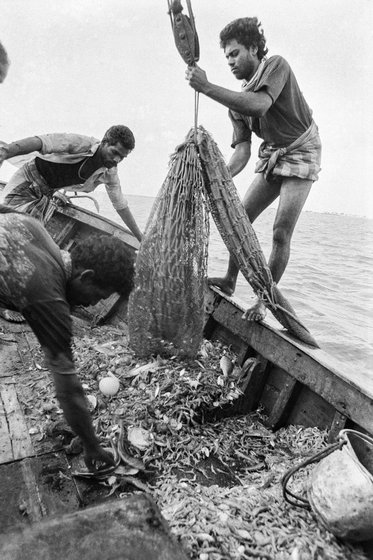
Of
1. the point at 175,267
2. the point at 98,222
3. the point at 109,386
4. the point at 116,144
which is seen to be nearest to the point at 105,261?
the point at 175,267

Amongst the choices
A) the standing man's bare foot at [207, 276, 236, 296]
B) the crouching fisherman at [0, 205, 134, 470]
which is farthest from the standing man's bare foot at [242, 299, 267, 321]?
the crouching fisherman at [0, 205, 134, 470]

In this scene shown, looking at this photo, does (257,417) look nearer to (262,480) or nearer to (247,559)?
(262,480)

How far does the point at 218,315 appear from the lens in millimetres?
3779

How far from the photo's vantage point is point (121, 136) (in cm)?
407

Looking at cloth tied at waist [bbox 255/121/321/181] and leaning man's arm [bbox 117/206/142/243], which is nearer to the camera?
cloth tied at waist [bbox 255/121/321/181]

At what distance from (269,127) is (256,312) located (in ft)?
5.34

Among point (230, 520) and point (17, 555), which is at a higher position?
point (17, 555)

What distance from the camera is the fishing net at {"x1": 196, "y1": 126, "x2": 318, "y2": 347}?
121 inches

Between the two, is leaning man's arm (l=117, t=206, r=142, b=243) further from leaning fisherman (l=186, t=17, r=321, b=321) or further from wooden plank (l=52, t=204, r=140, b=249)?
leaning fisherman (l=186, t=17, r=321, b=321)

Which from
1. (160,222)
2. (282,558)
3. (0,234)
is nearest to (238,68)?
(160,222)

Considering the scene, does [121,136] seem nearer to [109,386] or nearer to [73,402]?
[109,386]

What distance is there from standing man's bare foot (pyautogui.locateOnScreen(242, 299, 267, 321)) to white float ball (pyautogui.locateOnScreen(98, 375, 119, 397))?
122 centimetres

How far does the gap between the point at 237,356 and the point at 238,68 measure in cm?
246

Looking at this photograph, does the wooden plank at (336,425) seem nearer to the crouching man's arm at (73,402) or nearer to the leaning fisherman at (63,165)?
the crouching man's arm at (73,402)
